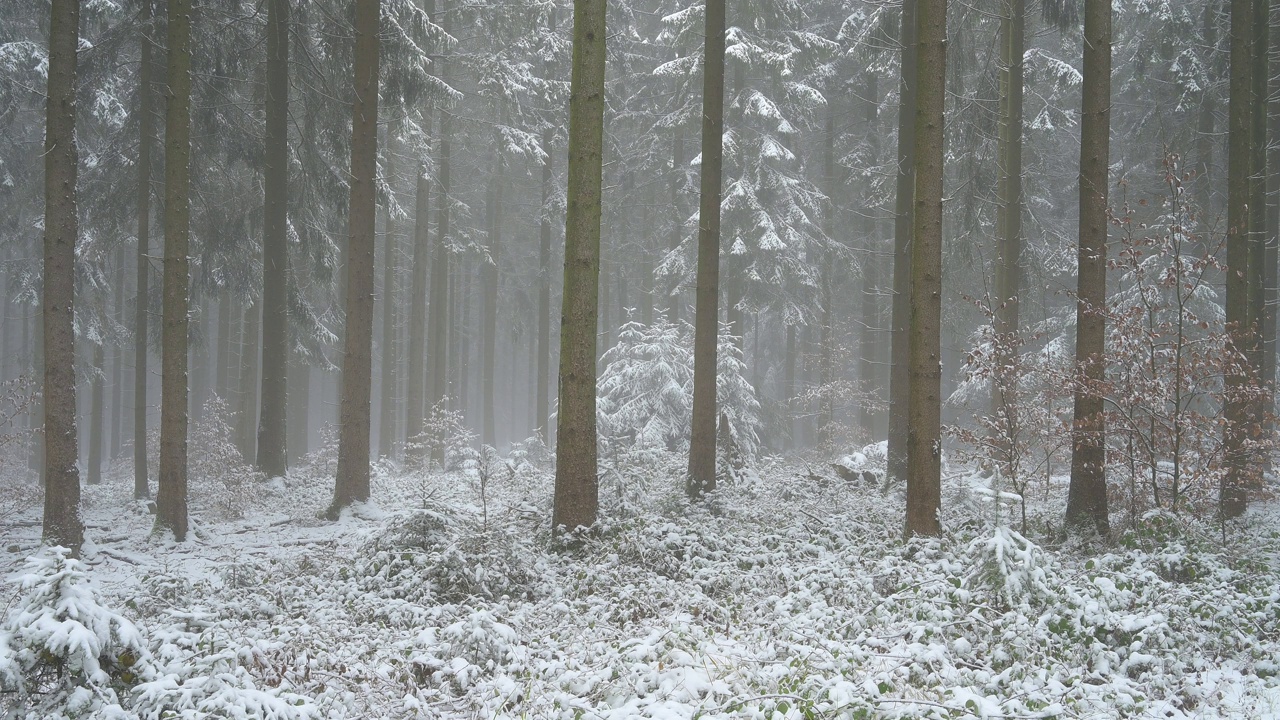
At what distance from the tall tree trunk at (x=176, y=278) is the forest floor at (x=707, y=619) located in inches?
25.7

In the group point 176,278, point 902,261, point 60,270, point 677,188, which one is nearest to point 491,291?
point 677,188

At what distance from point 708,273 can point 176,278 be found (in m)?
7.42

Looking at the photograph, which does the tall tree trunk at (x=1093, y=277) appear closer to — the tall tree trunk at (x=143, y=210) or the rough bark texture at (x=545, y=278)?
the tall tree trunk at (x=143, y=210)

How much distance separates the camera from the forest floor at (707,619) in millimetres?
4391

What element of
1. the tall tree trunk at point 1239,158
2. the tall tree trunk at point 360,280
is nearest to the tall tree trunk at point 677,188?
the tall tree trunk at point 360,280

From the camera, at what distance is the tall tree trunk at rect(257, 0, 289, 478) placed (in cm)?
1409

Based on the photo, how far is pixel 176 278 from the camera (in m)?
9.87

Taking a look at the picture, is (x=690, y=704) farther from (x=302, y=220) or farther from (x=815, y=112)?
(x=815, y=112)

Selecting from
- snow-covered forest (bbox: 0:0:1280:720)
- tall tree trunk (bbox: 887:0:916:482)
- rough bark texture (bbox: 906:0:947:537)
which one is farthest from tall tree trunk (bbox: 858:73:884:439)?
rough bark texture (bbox: 906:0:947:537)

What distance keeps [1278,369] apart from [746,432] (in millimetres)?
14451

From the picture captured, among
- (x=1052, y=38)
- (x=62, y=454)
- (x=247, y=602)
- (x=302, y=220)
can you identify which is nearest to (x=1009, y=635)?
(x=247, y=602)

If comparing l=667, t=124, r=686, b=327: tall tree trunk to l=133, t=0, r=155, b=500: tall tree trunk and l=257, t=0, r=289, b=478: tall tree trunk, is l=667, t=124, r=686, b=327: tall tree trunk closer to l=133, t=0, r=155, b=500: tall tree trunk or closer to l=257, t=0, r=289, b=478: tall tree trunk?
l=257, t=0, r=289, b=478: tall tree trunk

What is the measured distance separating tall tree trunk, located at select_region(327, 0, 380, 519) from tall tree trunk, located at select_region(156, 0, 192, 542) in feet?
7.73

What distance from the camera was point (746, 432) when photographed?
1806cm
